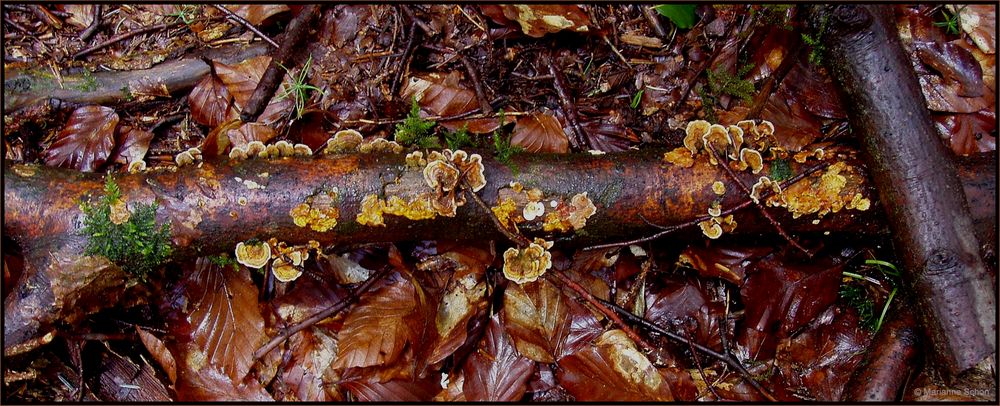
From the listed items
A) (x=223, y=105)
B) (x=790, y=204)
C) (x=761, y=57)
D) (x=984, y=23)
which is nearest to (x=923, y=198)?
(x=790, y=204)

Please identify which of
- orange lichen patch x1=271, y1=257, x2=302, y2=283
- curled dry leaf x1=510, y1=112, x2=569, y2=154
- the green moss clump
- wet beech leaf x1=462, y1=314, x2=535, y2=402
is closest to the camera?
the green moss clump

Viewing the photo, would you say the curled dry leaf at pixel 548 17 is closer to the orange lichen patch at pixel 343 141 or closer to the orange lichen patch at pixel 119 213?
the orange lichen patch at pixel 343 141

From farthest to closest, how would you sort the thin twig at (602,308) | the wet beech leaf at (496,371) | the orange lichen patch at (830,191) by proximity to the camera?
1. the wet beech leaf at (496,371)
2. the thin twig at (602,308)
3. the orange lichen patch at (830,191)

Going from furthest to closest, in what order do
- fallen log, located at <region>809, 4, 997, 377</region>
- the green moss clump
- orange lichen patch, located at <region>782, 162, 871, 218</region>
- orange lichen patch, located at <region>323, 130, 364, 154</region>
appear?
orange lichen patch, located at <region>323, 130, 364, 154</region> < orange lichen patch, located at <region>782, 162, 871, 218</region> < the green moss clump < fallen log, located at <region>809, 4, 997, 377</region>

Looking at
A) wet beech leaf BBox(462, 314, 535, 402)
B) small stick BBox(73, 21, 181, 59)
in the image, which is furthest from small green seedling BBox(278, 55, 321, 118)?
wet beech leaf BBox(462, 314, 535, 402)

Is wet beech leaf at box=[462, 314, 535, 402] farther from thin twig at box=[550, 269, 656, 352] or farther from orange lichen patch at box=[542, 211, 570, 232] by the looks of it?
orange lichen patch at box=[542, 211, 570, 232]

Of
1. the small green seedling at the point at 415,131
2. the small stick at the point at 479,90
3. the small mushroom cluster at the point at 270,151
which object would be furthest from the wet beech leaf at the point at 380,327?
the small stick at the point at 479,90

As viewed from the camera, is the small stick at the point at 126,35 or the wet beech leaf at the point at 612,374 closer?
the wet beech leaf at the point at 612,374
